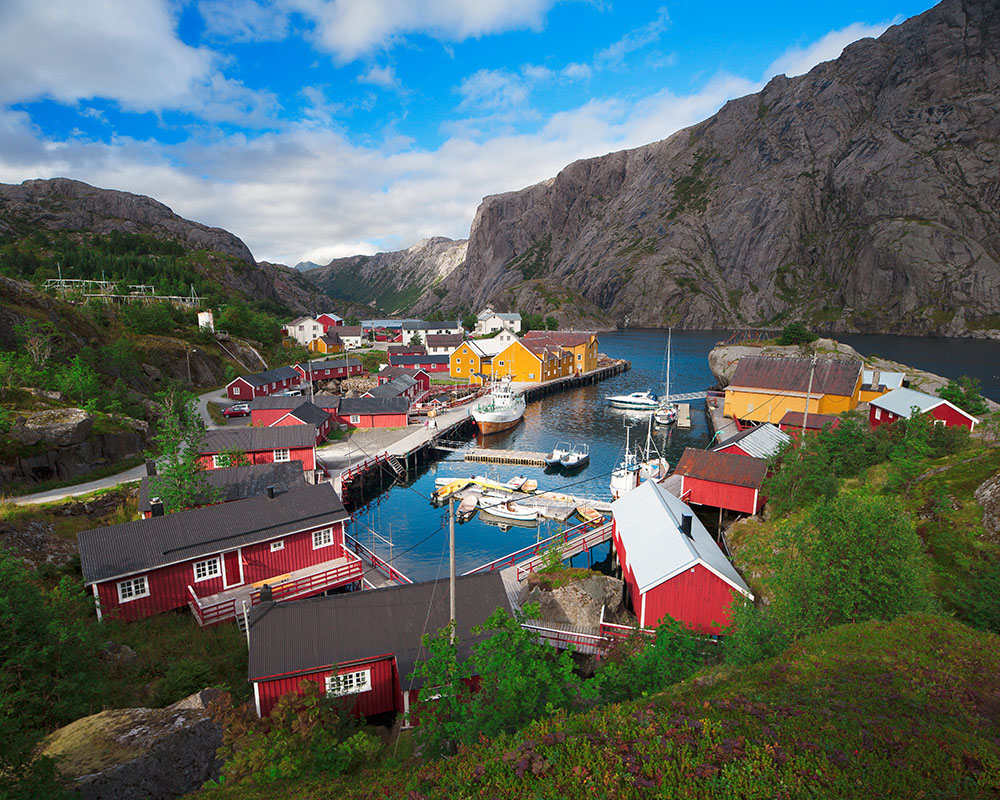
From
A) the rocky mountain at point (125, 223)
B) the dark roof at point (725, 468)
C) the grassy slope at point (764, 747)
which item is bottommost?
the dark roof at point (725, 468)

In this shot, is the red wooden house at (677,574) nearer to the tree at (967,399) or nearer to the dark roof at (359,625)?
the dark roof at (359,625)

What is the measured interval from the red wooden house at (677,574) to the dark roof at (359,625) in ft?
22.9

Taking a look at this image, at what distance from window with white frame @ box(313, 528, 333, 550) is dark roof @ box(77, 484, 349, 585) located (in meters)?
0.73

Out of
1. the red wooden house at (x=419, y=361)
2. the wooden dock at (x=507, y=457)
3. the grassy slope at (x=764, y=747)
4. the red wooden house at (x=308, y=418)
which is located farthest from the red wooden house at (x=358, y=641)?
the red wooden house at (x=419, y=361)

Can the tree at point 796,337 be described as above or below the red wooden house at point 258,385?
above

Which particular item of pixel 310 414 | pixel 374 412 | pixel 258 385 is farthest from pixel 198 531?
pixel 258 385

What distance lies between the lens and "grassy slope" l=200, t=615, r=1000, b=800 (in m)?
5.73

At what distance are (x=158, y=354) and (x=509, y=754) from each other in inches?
2947

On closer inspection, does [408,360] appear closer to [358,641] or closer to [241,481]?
[241,481]

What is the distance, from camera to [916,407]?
3347 cm

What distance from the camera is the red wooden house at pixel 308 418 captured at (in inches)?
1812

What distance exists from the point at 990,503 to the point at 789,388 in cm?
3236

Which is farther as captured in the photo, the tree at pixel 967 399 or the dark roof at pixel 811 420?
the dark roof at pixel 811 420

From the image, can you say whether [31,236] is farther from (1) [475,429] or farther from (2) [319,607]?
(2) [319,607]
